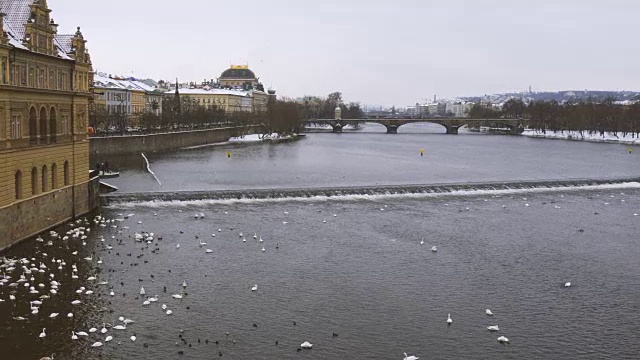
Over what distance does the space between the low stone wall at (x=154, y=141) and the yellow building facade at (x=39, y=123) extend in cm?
3231

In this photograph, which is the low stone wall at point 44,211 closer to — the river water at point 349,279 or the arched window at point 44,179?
the arched window at point 44,179

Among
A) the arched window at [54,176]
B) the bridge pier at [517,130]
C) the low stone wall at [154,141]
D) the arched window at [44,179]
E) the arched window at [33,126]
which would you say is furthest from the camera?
the bridge pier at [517,130]

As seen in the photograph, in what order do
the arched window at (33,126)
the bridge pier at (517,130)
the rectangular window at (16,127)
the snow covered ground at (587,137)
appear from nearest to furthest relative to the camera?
the rectangular window at (16,127) → the arched window at (33,126) → the snow covered ground at (587,137) → the bridge pier at (517,130)

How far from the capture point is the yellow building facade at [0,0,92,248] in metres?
28.0

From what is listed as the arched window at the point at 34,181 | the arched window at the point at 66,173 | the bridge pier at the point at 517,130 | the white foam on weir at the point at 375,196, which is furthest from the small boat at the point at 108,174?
the bridge pier at the point at 517,130

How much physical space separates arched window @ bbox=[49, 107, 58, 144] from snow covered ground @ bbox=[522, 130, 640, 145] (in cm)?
9387

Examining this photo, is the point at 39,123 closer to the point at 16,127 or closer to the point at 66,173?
the point at 16,127

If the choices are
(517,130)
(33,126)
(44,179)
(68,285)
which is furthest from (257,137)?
(68,285)

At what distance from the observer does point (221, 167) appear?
62688mm

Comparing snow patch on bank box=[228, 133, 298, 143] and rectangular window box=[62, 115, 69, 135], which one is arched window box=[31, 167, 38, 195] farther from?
snow patch on bank box=[228, 133, 298, 143]

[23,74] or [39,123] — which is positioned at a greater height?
[23,74]

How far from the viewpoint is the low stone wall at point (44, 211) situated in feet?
91.3

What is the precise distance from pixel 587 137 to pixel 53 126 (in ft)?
350

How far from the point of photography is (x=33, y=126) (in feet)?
101
